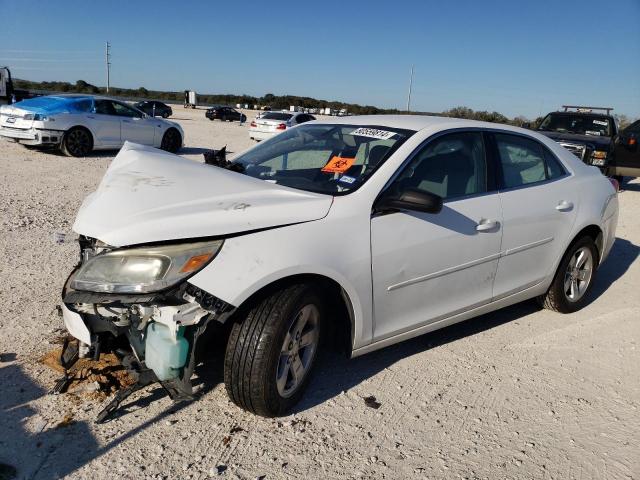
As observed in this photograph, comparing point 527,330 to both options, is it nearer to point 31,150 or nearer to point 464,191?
point 464,191

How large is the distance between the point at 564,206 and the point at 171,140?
42.3 feet

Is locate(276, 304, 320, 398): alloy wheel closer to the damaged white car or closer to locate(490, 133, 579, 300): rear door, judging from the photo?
the damaged white car

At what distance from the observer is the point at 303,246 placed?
2906 mm

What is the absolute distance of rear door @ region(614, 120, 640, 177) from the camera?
42.5 ft

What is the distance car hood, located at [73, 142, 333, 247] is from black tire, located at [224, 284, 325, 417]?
15.9 inches

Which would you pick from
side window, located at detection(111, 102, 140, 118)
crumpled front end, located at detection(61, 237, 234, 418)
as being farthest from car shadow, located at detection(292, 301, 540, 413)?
side window, located at detection(111, 102, 140, 118)

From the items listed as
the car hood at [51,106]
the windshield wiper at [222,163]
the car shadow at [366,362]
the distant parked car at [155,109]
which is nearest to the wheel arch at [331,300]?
the car shadow at [366,362]

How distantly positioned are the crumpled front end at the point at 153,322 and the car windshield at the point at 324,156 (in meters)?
1.06

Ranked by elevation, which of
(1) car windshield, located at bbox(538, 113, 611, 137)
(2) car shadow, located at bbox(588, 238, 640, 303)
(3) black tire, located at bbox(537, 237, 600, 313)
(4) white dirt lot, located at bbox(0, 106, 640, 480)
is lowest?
(4) white dirt lot, located at bbox(0, 106, 640, 480)

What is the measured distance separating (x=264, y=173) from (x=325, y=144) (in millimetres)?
477

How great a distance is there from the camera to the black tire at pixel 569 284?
473cm

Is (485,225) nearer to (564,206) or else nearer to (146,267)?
(564,206)

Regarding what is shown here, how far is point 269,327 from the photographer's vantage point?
281 cm

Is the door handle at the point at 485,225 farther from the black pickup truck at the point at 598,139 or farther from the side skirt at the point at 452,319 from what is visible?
the black pickup truck at the point at 598,139
